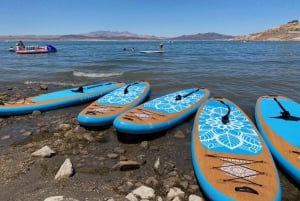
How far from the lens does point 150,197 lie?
4473 millimetres

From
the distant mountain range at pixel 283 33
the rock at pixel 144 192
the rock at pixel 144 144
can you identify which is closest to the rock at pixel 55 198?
the rock at pixel 144 192

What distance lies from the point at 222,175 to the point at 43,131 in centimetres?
506

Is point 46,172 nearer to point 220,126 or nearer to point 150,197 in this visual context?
point 150,197

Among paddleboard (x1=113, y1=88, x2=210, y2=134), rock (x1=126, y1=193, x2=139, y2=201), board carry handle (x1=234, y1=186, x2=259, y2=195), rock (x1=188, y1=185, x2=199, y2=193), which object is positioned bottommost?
rock (x1=188, y1=185, x2=199, y2=193)

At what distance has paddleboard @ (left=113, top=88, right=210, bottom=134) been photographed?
669cm

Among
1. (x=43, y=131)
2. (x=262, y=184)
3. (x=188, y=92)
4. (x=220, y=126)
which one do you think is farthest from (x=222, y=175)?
(x=188, y=92)

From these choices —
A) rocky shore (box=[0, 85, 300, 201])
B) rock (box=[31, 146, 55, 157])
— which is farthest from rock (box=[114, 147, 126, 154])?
rock (box=[31, 146, 55, 157])

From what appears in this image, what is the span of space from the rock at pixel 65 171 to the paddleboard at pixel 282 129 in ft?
13.7

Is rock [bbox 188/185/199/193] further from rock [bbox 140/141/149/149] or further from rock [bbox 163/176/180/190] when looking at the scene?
rock [bbox 140/141/149/149]

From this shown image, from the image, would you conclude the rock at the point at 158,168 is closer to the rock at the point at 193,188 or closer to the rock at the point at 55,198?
the rock at the point at 193,188

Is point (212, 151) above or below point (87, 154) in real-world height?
above

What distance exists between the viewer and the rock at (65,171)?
5043mm

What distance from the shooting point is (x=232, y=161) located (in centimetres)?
514

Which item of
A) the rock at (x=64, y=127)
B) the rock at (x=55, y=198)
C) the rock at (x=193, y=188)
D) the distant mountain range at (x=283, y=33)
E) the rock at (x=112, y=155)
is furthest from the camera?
the distant mountain range at (x=283, y=33)
